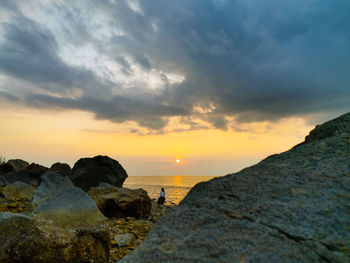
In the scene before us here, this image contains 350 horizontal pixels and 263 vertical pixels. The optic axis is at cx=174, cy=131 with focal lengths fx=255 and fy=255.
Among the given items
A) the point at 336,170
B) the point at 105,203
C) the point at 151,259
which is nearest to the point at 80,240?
the point at 151,259

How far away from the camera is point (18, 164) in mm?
25406

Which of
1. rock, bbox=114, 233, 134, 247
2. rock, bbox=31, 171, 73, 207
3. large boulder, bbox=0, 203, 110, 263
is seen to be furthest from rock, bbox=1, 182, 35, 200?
large boulder, bbox=0, 203, 110, 263

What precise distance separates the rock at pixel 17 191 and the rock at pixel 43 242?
8961 mm

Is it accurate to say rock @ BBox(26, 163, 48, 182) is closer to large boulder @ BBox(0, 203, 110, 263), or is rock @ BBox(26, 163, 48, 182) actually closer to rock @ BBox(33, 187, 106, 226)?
rock @ BBox(33, 187, 106, 226)

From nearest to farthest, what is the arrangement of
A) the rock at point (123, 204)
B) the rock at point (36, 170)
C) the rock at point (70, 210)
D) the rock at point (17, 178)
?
the rock at point (70, 210)
the rock at point (123, 204)
the rock at point (17, 178)
the rock at point (36, 170)

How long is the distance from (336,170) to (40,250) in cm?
396

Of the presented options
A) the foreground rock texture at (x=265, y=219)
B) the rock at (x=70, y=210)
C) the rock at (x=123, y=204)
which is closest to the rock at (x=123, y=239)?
the rock at (x=70, y=210)

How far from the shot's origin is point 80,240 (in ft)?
13.7

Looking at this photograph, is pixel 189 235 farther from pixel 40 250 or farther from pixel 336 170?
pixel 40 250

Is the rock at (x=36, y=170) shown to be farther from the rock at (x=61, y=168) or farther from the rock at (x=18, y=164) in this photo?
the rock at (x=18, y=164)

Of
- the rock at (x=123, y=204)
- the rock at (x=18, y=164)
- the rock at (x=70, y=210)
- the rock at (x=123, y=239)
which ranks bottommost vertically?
the rock at (x=123, y=239)

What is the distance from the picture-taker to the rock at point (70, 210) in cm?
428

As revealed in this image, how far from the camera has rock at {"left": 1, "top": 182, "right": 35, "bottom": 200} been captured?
11.4 metres

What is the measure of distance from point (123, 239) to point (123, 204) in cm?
400
